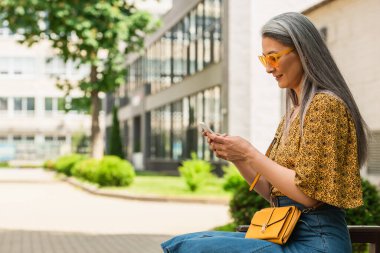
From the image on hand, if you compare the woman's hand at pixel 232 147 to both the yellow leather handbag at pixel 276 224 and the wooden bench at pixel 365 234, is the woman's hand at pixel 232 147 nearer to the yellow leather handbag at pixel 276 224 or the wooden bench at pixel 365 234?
the yellow leather handbag at pixel 276 224

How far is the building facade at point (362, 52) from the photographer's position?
10.1 m

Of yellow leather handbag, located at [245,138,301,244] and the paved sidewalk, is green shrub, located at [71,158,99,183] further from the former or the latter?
yellow leather handbag, located at [245,138,301,244]

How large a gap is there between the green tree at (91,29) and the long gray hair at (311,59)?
29.3m

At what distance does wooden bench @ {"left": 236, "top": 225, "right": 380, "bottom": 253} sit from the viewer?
3.70 metres

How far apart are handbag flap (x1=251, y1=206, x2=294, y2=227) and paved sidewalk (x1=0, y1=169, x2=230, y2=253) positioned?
7745 millimetres

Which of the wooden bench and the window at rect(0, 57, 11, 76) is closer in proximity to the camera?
the wooden bench

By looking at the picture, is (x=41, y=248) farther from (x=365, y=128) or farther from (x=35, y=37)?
(x=35, y=37)

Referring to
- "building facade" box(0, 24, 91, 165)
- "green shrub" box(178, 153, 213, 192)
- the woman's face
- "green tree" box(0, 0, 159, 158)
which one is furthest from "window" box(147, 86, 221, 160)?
"building facade" box(0, 24, 91, 165)

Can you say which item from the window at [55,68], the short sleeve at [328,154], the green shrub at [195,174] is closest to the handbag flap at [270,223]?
the short sleeve at [328,154]

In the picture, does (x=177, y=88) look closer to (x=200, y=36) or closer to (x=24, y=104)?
(x=200, y=36)

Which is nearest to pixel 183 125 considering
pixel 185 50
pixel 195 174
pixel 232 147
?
pixel 185 50

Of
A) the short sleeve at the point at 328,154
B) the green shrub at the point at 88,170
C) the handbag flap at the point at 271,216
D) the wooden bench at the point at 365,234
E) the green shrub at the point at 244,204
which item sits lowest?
the green shrub at the point at 88,170

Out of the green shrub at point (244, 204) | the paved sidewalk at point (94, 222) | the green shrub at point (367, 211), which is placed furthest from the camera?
the paved sidewalk at point (94, 222)

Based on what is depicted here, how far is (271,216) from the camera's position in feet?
10.1
